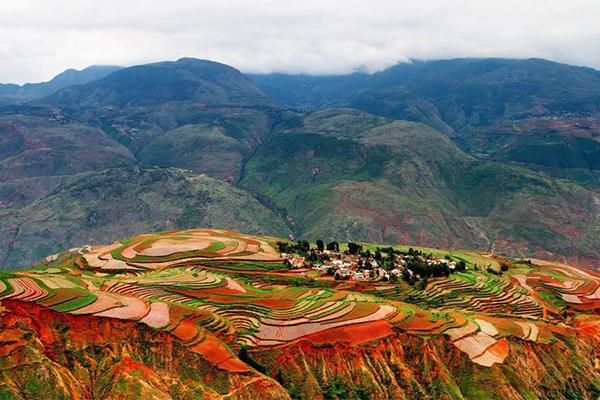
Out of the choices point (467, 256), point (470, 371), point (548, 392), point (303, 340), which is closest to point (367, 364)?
point (303, 340)

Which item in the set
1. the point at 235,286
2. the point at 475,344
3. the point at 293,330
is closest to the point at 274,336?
the point at 293,330

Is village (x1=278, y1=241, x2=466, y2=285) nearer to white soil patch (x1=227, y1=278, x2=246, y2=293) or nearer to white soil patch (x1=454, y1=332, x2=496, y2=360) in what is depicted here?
white soil patch (x1=227, y1=278, x2=246, y2=293)

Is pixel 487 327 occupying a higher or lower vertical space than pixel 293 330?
→ lower

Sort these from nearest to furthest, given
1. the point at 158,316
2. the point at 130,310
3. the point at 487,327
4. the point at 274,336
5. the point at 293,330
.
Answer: the point at 130,310
the point at 158,316
the point at 274,336
the point at 293,330
the point at 487,327

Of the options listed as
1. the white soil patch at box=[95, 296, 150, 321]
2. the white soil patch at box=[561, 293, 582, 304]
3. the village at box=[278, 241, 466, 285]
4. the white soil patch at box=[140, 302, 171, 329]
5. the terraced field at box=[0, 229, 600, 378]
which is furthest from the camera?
the white soil patch at box=[561, 293, 582, 304]

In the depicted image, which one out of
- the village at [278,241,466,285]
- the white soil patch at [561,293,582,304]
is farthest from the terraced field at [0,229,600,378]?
the village at [278,241,466,285]

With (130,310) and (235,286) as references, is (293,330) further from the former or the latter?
(130,310)

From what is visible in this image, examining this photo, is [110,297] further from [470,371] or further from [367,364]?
[470,371]
